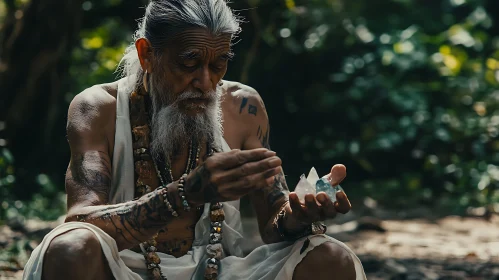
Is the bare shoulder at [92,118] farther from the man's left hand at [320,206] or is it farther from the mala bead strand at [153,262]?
the man's left hand at [320,206]

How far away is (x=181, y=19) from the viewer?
388 centimetres

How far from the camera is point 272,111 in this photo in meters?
8.98

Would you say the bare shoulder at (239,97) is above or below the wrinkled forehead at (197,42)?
below

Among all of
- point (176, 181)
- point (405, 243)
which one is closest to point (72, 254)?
point (176, 181)

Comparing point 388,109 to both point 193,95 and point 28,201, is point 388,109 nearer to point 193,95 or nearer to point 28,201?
point 28,201

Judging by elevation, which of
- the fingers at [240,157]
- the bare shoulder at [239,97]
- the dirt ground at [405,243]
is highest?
the bare shoulder at [239,97]

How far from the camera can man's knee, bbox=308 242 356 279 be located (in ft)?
11.7

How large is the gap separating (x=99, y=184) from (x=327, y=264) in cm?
107

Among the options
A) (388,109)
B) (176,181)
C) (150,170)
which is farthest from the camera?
(388,109)

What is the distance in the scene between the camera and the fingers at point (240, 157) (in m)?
3.22

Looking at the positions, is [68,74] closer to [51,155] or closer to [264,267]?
[51,155]

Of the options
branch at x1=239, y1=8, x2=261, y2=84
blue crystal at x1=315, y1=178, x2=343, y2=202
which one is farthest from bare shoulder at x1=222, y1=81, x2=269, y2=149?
branch at x1=239, y1=8, x2=261, y2=84

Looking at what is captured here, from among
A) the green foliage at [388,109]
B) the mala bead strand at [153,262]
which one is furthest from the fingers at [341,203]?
the green foliage at [388,109]

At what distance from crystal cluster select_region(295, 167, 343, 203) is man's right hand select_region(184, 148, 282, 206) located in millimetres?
308
